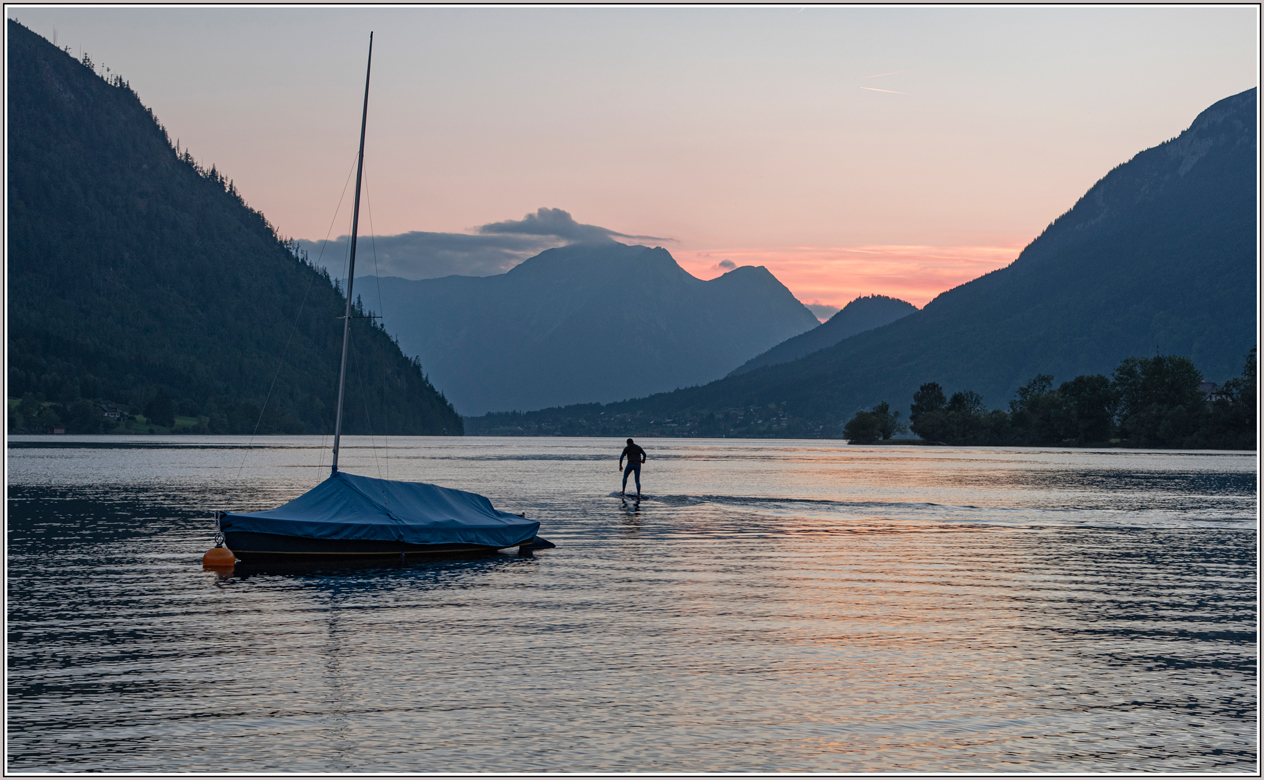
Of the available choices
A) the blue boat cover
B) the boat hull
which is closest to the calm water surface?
the boat hull

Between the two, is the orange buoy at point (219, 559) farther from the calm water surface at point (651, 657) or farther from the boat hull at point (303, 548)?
the calm water surface at point (651, 657)

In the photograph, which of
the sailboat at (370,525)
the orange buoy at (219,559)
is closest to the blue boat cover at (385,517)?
the sailboat at (370,525)

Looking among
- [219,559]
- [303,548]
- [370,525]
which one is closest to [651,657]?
[370,525]

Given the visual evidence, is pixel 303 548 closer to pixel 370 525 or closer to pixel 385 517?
pixel 370 525

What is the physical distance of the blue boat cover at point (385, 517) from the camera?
33.2m

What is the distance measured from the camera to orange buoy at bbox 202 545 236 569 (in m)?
32.1

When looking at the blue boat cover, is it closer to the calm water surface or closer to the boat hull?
the boat hull

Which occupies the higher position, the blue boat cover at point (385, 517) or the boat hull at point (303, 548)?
the blue boat cover at point (385, 517)

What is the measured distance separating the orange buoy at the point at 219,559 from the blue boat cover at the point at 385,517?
2.82 ft

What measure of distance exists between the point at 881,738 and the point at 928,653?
5993 millimetres

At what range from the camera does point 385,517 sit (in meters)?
34.7

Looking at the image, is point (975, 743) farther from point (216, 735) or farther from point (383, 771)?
point (216, 735)

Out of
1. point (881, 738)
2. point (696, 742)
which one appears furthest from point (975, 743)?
point (696, 742)

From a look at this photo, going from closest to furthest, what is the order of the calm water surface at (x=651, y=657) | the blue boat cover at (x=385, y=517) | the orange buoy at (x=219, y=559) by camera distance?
the calm water surface at (x=651, y=657) → the orange buoy at (x=219, y=559) → the blue boat cover at (x=385, y=517)
